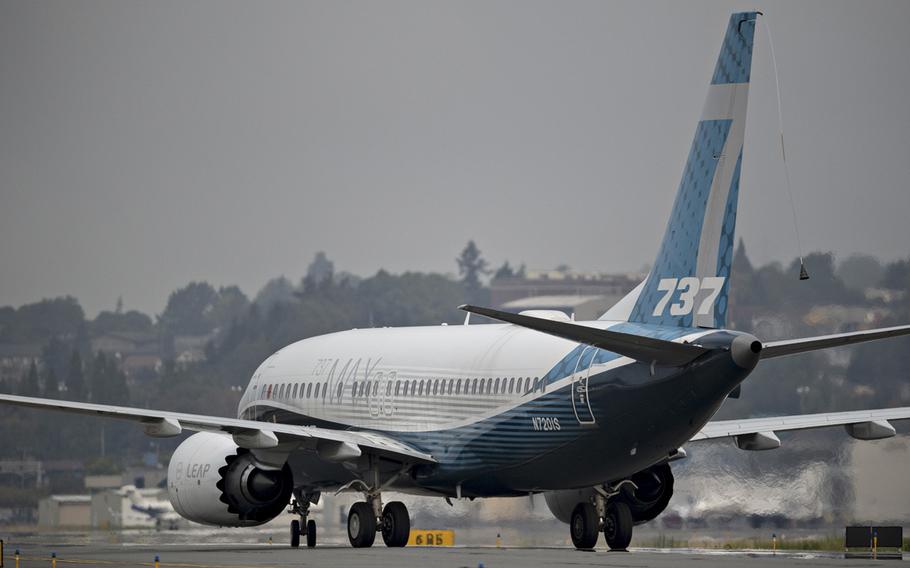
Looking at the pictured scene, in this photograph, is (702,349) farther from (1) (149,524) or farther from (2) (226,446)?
(1) (149,524)

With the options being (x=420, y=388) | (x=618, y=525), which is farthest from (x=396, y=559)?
(x=420, y=388)

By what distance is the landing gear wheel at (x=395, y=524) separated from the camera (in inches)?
1326

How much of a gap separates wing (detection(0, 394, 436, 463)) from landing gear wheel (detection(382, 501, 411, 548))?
1.01 m

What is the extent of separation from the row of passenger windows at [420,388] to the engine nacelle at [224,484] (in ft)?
6.09

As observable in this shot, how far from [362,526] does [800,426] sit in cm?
884

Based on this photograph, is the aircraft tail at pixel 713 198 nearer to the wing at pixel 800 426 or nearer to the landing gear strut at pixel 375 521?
the wing at pixel 800 426

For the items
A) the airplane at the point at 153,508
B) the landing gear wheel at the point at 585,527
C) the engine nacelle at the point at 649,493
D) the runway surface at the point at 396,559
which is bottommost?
the runway surface at the point at 396,559

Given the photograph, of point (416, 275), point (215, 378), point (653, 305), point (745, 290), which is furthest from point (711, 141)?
point (416, 275)

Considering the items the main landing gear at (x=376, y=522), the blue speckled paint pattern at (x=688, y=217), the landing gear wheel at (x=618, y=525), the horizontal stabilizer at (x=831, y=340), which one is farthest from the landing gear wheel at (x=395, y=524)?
the horizontal stabilizer at (x=831, y=340)

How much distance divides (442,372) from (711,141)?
8014 mm

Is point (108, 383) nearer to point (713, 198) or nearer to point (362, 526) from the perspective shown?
point (362, 526)

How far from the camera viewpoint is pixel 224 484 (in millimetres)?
34656

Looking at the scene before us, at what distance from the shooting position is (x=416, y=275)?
100375 millimetres

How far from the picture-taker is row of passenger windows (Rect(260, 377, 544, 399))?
3175cm
